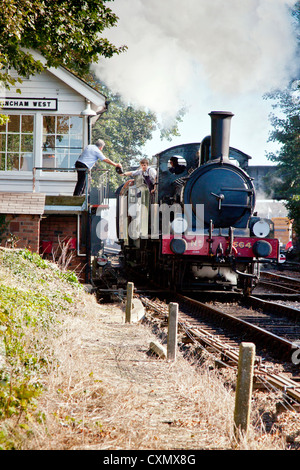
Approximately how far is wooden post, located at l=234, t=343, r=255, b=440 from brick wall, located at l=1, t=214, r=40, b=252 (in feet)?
22.9

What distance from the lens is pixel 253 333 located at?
7160 mm

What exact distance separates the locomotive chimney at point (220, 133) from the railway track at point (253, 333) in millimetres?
2957

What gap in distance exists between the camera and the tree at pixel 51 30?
7629 mm

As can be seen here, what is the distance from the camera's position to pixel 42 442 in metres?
3.28

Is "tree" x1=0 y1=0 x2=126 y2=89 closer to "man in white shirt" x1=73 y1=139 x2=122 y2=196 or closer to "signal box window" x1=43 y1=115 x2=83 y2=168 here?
"man in white shirt" x1=73 y1=139 x2=122 y2=196

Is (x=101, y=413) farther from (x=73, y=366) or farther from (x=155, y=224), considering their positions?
(x=155, y=224)

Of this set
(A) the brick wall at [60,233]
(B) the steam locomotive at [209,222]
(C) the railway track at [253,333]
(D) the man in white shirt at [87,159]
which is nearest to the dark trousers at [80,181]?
(D) the man in white shirt at [87,159]

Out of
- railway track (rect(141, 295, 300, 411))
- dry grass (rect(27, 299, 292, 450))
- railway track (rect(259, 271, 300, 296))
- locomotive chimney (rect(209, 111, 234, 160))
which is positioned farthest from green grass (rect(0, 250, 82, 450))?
railway track (rect(259, 271, 300, 296))

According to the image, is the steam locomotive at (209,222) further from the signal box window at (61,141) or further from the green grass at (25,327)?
the signal box window at (61,141)

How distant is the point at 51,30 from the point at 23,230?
12.0 feet

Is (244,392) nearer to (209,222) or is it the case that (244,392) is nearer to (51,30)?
(209,222)
